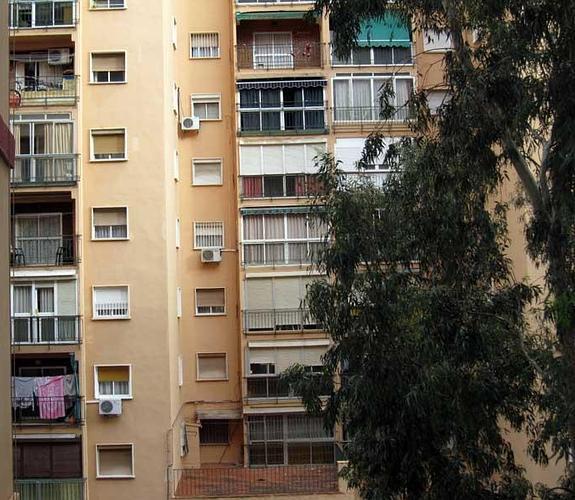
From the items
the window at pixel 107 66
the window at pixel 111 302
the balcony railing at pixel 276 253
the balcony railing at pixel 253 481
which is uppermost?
the window at pixel 107 66

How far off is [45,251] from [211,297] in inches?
205

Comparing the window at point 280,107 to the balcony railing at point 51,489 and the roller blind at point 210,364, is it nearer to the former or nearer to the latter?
the roller blind at point 210,364

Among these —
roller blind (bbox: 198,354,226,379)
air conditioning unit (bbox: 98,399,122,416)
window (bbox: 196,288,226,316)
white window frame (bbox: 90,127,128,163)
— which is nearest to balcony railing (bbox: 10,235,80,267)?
white window frame (bbox: 90,127,128,163)

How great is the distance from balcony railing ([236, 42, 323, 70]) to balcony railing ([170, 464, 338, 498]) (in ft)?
38.1

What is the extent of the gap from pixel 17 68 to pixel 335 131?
30.3 ft

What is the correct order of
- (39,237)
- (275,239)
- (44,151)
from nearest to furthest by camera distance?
(44,151) < (39,237) < (275,239)

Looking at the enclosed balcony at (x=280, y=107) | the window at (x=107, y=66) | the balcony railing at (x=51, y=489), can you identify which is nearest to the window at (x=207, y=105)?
the enclosed balcony at (x=280, y=107)

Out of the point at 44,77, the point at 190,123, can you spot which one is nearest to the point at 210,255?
the point at 190,123

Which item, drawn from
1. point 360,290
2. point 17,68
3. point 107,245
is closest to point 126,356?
point 107,245

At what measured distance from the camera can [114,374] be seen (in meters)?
27.2

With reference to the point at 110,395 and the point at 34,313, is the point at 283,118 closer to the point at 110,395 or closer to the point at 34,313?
the point at 34,313

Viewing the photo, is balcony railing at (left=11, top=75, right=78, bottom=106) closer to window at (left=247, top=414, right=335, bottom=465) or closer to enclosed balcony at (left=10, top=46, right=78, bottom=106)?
enclosed balcony at (left=10, top=46, right=78, bottom=106)

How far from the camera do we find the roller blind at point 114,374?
2711cm

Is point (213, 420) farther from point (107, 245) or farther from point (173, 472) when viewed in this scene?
point (107, 245)
